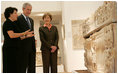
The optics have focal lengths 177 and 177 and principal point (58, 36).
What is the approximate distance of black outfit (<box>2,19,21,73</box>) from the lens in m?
2.84

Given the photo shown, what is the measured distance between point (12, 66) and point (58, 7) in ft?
17.1

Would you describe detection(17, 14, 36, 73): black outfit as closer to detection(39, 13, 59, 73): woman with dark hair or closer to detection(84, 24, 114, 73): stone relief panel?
detection(39, 13, 59, 73): woman with dark hair

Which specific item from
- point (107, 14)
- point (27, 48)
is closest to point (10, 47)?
point (27, 48)

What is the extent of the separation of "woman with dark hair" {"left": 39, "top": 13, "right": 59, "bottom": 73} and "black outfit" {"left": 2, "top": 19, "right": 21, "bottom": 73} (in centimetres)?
101

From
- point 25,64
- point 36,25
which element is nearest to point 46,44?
point 25,64

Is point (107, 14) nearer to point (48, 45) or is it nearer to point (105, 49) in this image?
point (105, 49)

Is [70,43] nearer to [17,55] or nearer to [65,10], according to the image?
[65,10]

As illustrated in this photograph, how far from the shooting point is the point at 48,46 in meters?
3.84

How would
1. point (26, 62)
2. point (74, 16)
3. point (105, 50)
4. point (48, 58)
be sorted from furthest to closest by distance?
point (74, 16)
point (48, 58)
point (26, 62)
point (105, 50)

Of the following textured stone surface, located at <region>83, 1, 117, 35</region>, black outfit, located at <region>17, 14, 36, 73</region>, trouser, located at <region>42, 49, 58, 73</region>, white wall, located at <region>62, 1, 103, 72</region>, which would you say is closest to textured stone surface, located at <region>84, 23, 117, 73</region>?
textured stone surface, located at <region>83, 1, 117, 35</region>

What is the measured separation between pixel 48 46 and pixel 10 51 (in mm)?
1132

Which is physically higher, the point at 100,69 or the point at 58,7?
the point at 58,7

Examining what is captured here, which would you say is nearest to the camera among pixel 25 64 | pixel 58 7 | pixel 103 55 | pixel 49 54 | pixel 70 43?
pixel 103 55

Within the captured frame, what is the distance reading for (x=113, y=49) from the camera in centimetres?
246
